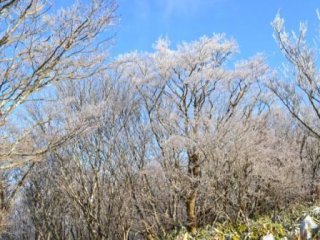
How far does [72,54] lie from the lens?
20.6ft

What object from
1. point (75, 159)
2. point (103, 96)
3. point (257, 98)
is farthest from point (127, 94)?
point (257, 98)

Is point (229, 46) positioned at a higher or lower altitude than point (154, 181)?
higher

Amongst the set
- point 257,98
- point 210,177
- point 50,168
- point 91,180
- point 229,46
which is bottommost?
point 210,177

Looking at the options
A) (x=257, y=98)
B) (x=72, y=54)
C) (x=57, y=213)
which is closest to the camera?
(x=72, y=54)

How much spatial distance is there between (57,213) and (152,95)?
863 cm

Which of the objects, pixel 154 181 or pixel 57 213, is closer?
pixel 154 181

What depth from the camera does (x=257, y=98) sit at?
20422 millimetres

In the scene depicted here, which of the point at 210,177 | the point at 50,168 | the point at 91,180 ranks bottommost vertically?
the point at 210,177

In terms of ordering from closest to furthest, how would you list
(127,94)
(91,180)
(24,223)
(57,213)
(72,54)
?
(72,54), (91,180), (127,94), (57,213), (24,223)

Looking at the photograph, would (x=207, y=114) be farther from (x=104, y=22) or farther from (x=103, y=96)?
(x=104, y=22)

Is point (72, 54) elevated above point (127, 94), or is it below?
below

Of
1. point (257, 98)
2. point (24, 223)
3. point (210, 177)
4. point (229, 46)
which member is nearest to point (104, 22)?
point (210, 177)

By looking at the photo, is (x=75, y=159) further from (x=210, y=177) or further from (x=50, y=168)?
(x=210, y=177)

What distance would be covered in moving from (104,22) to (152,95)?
12.6m
